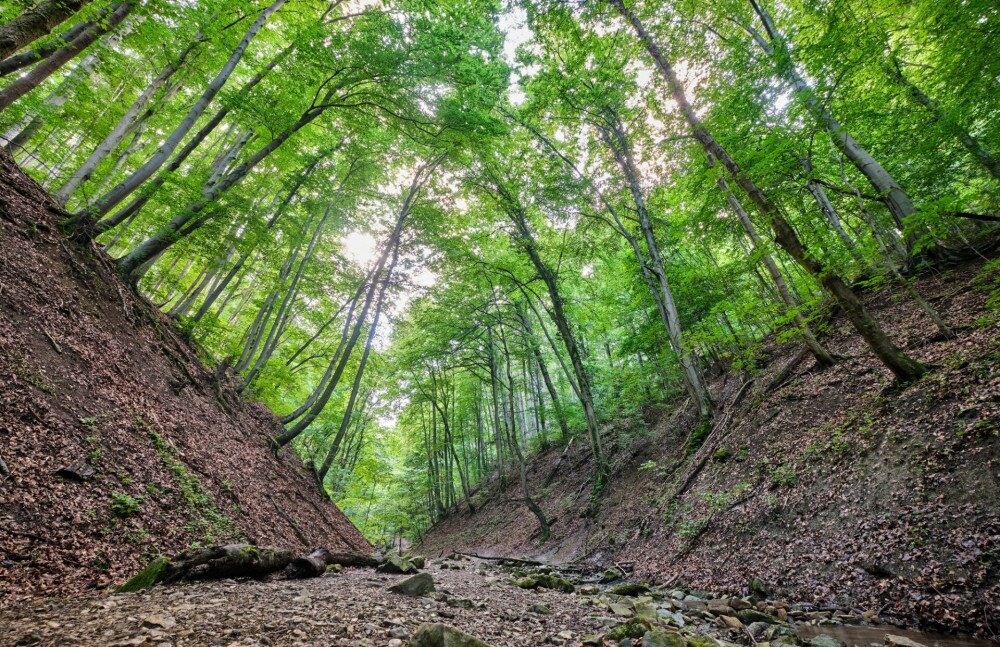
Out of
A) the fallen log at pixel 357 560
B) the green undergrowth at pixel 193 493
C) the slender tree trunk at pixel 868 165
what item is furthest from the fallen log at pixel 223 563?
the slender tree trunk at pixel 868 165

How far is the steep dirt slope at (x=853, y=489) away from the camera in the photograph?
4.13 metres

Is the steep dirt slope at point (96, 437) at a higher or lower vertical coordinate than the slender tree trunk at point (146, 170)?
lower

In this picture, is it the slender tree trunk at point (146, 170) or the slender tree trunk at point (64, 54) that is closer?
the slender tree trunk at point (64, 54)

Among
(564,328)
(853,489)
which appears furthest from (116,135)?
(853,489)

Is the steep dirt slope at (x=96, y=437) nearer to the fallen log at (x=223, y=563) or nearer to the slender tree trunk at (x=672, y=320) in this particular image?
the fallen log at (x=223, y=563)

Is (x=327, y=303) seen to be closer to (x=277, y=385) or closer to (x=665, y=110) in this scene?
(x=277, y=385)

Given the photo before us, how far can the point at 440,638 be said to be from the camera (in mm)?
2996

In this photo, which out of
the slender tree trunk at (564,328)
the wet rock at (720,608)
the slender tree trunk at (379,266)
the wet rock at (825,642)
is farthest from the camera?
the slender tree trunk at (564,328)

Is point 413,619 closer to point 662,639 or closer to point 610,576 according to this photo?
point 662,639

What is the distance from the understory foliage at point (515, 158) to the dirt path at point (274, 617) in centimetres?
218

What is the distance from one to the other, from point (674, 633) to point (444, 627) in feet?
7.17

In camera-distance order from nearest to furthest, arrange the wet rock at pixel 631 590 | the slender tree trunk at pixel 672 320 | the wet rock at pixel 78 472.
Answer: the wet rock at pixel 78 472 → the wet rock at pixel 631 590 → the slender tree trunk at pixel 672 320

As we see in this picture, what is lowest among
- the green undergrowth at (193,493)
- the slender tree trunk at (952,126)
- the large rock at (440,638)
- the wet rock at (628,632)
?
the wet rock at (628,632)

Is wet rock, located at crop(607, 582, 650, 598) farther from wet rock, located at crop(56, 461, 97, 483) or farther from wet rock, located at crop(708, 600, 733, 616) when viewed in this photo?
wet rock, located at crop(56, 461, 97, 483)
